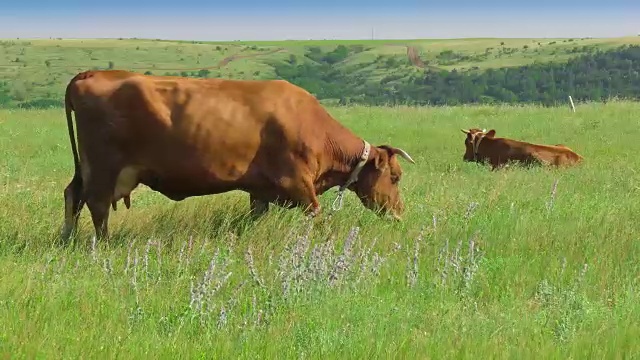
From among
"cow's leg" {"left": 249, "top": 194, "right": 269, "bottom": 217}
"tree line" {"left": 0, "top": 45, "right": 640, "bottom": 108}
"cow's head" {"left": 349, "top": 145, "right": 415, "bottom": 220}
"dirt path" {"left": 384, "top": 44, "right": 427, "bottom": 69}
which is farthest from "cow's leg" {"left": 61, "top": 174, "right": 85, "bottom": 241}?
"dirt path" {"left": 384, "top": 44, "right": 427, "bottom": 69}

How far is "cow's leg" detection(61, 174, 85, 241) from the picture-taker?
726 cm

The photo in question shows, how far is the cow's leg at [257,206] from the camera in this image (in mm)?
7844

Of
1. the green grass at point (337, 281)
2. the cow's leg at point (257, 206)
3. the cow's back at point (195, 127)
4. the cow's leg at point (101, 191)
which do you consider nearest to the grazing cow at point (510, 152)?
the green grass at point (337, 281)

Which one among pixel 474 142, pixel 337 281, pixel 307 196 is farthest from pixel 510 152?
pixel 337 281

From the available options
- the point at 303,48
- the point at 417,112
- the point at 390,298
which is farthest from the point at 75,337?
the point at 303,48

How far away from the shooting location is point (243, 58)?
145875 mm

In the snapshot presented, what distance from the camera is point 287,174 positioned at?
7629mm

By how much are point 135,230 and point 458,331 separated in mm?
4115

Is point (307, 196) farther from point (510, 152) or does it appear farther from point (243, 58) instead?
point (243, 58)

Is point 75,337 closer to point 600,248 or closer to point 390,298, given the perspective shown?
point 390,298

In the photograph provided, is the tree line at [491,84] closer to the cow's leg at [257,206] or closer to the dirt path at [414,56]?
the dirt path at [414,56]

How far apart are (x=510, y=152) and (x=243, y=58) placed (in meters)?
134

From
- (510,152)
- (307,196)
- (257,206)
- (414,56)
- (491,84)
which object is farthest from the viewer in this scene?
(414,56)

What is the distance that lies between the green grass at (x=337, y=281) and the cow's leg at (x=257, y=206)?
5.5 inches
